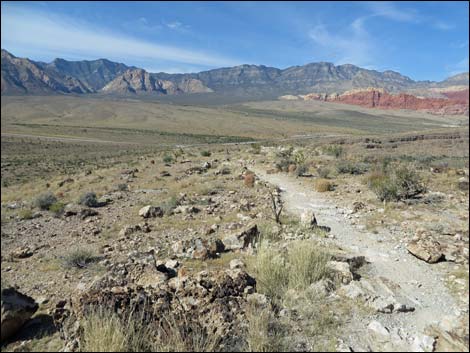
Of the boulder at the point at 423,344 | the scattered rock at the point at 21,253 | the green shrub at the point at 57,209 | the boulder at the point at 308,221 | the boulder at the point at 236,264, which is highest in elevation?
the boulder at the point at 423,344

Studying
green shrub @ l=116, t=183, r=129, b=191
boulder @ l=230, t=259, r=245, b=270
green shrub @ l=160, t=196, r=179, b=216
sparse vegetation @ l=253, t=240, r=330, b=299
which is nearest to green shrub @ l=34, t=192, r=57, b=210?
green shrub @ l=116, t=183, r=129, b=191

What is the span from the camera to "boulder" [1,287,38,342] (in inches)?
142

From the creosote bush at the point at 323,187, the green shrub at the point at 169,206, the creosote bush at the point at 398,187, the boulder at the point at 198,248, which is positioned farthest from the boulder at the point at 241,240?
the creosote bush at the point at 323,187

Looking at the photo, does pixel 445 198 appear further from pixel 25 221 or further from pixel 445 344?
pixel 25 221

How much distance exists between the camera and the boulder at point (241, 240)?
697 cm

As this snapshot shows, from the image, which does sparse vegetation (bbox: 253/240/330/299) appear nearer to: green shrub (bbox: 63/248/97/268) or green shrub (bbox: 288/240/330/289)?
green shrub (bbox: 288/240/330/289)

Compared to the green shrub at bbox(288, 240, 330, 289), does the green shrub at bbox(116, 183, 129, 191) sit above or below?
below

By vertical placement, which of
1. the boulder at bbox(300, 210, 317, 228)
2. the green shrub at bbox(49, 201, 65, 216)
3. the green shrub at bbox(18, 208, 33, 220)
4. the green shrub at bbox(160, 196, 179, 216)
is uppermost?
the boulder at bbox(300, 210, 317, 228)

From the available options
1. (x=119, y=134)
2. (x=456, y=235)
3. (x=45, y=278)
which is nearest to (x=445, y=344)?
(x=456, y=235)

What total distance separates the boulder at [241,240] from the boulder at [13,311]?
3.87 m

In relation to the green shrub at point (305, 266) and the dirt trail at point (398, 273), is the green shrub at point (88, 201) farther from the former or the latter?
the green shrub at point (305, 266)

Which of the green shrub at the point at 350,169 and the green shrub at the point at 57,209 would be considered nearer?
the green shrub at the point at 57,209

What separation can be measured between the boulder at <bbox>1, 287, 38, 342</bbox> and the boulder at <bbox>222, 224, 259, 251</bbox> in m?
3.87

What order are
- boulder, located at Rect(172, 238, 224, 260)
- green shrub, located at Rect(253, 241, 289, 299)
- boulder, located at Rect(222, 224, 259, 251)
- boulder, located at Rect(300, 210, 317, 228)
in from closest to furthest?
green shrub, located at Rect(253, 241, 289, 299)
boulder, located at Rect(172, 238, 224, 260)
boulder, located at Rect(222, 224, 259, 251)
boulder, located at Rect(300, 210, 317, 228)
